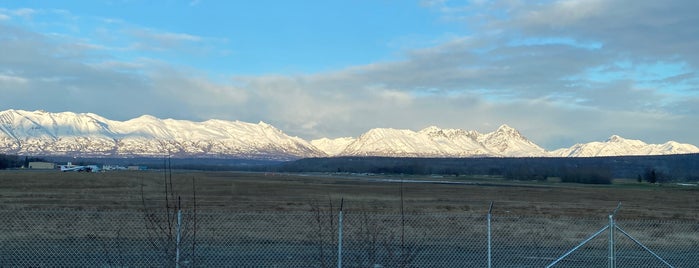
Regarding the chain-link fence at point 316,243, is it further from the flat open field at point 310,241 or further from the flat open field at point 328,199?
the flat open field at point 328,199

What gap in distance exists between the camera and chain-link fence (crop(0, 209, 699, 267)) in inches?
693

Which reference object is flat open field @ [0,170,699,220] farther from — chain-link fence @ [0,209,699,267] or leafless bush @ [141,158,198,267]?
chain-link fence @ [0,209,699,267]

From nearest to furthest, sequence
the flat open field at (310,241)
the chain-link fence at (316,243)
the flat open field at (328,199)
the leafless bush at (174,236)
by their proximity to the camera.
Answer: the leafless bush at (174,236)
the chain-link fence at (316,243)
the flat open field at (310,241)
the flat open field at (328,199)

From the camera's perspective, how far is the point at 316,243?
2248cm

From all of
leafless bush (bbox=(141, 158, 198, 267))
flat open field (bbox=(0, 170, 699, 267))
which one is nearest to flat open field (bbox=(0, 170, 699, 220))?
leafless bush (bbox=(141, 158, 198, 267))

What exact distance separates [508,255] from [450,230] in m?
6.87

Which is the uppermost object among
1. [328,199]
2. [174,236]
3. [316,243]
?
[174,236]

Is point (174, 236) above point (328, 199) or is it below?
above

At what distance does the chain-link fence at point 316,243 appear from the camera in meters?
17.6

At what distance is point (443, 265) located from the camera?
1898 centimetres

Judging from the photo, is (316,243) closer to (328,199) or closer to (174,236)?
(174,236)

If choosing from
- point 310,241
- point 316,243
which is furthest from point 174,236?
point 310,241

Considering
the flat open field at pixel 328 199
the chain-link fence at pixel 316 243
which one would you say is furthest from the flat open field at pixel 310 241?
the flat open field at pixel 328 199

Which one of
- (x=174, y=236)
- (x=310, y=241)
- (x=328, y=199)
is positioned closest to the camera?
(x=174, y=236)
